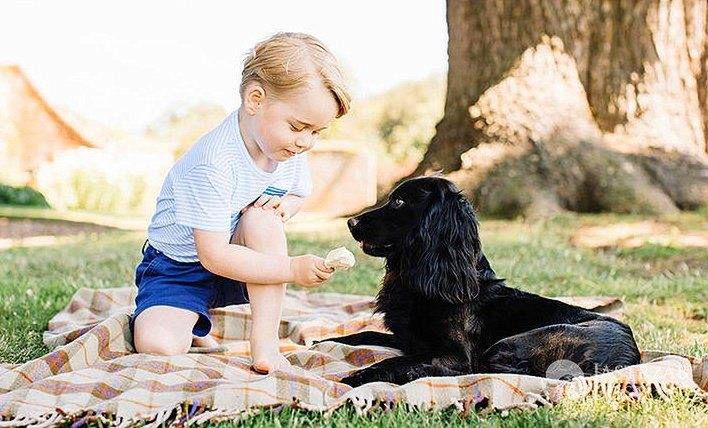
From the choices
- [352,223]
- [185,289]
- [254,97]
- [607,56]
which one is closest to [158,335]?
[185,289]

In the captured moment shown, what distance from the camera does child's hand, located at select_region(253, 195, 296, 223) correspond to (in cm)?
342

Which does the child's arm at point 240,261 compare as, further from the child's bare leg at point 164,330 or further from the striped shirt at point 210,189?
the child's bare leg at point 164,330

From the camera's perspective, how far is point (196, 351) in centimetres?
360

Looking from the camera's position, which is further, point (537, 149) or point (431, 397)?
point (537, 149)

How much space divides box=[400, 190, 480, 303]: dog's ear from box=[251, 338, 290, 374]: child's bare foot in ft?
1.85

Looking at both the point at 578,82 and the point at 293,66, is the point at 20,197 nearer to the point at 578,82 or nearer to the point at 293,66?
the point at 578,82

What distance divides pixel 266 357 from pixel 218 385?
56cm

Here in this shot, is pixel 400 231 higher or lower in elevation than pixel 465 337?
higher

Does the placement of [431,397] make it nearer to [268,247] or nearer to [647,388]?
[647,388]

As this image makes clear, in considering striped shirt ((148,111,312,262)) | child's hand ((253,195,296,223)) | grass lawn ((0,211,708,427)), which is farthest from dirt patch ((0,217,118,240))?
child's hand ((253,195,296,223))

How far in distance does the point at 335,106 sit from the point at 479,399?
1168 millimetres

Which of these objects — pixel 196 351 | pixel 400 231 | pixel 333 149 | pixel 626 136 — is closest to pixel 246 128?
pixel 400 231

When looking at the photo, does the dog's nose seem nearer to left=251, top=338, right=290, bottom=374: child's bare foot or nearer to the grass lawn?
left=251, top=338, right=290, bottom=374: child's bare foot

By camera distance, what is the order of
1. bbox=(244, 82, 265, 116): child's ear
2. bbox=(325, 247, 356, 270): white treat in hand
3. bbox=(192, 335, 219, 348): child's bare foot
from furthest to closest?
bbox=(192, 335, 219, 348): child's bare foot → bbox=(244, 82, 265, 116): child's ear → bbox=(325, 247, 356, 270): white treat in hand
